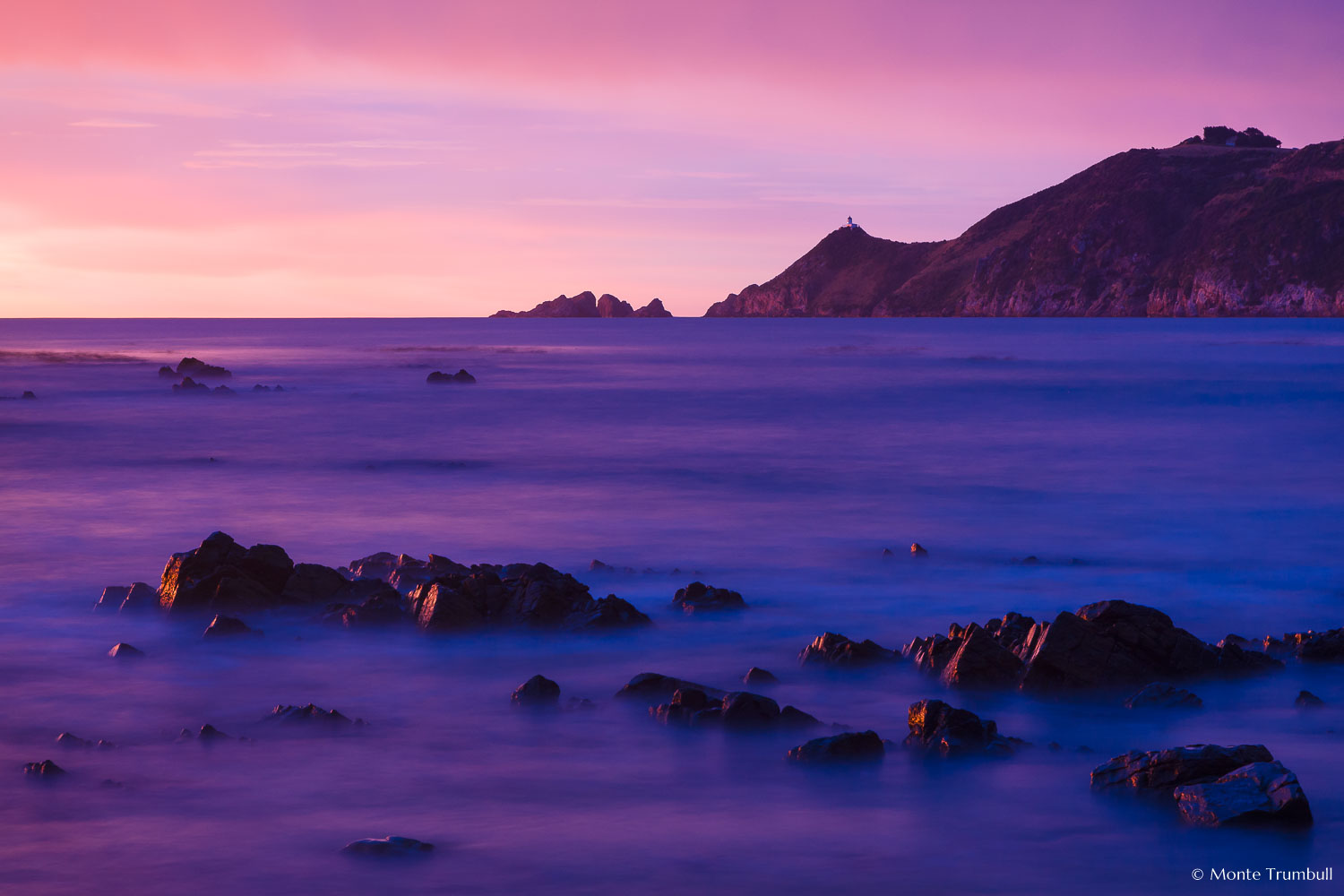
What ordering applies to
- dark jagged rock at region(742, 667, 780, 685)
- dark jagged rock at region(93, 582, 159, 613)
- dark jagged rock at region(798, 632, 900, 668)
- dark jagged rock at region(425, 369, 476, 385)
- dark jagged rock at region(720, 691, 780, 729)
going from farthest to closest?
dark jagged rock at region(425, 369, 476, 385), dark jagged rock at region(93, 582, 159, 613), dark jagged rock at region(798, 632, 900, 668), dark jagged rock at region(742, 667, 780, 685), dark jagged rock at region(720, 691, 780, 729)

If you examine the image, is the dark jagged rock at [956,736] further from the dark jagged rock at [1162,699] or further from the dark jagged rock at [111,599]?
the dark jagged rock at [111,599]

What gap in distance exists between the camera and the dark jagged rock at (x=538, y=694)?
8742mm

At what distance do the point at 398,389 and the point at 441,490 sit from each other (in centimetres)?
3324

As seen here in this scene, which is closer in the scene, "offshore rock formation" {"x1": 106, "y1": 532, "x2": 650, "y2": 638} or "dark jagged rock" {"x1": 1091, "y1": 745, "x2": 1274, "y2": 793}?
"dark jagged rock" {"x1": 1091, "y1": 745, "x2": 1274, "y2": 793}

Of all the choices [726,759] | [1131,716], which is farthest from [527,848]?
[1131,716]

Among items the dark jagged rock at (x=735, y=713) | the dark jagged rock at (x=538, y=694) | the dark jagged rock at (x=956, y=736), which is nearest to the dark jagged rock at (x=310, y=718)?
the dark jagged rock at (x=538, y=694)

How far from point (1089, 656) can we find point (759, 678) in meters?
2.14

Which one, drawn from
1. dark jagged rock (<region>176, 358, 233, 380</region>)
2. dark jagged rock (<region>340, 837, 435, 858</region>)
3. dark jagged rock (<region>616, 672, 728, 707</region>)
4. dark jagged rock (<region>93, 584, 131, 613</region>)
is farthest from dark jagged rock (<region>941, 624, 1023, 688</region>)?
dark jagged rock (<region>176, 358, 233, 380</region>)

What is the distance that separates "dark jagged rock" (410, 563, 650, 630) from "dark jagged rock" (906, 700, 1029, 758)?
11.0ft

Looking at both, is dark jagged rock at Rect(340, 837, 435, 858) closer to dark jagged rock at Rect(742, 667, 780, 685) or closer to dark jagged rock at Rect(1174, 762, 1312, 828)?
dark jagged rock at Rect(742, 667, 780, 685)

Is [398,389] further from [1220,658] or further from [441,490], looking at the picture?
[1220,658]

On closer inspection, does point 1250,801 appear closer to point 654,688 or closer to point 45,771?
point 654,688

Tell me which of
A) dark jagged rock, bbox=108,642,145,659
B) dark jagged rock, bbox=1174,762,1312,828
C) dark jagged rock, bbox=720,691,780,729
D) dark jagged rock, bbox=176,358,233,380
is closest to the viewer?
dark jagged rock, bbox=1174,762,1312,828

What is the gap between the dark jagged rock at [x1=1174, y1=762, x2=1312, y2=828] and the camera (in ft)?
20.8
